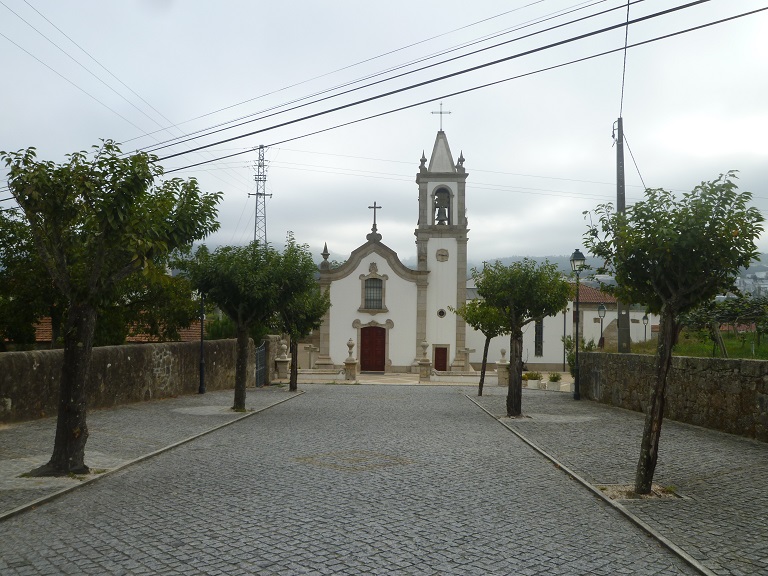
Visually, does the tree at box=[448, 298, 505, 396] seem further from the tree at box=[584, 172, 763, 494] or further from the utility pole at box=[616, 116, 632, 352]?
the tree at box=[584, 172, 763, 494]

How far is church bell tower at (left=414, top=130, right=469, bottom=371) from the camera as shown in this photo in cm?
4653

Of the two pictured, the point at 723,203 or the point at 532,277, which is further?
the point at 532,277

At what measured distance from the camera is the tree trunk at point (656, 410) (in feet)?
28.0

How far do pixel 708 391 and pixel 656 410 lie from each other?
6833 mm

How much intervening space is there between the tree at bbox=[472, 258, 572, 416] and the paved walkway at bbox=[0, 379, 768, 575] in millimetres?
5351

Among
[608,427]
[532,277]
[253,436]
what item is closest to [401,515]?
[253,436]

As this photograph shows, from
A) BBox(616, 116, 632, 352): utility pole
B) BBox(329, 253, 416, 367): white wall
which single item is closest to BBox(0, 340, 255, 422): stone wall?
BBox(616, 116, 632, 352): utility pole

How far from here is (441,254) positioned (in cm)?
4700

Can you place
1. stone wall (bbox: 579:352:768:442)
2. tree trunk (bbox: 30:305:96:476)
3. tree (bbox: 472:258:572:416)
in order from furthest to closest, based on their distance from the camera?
tree (bbox: 472:258:572:416)
stone wall (bbox: 579:352:768:442)
tree trunk (bbox: 30:305:96:476)

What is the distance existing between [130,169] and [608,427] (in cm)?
1060

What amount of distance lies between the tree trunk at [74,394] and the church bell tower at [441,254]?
37.3 metres

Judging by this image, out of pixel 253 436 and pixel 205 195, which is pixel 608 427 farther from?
pixel 205 195

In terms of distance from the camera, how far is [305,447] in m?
12.3

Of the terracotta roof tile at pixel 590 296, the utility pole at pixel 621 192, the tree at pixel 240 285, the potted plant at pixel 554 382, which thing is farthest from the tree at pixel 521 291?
the terracotta roof tile at pixel 590 296
